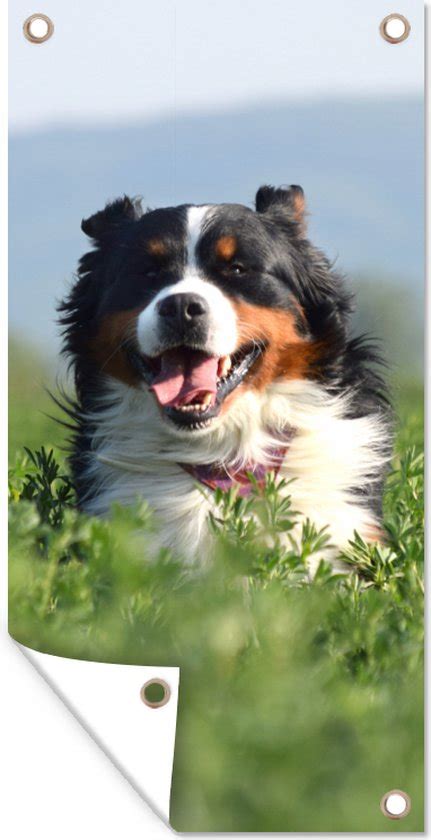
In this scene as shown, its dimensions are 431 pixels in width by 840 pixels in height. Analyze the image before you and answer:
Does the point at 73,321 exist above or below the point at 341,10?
below

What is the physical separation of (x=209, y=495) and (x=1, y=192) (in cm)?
99

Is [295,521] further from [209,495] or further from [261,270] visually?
[261,270]

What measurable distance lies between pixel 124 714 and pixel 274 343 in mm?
984

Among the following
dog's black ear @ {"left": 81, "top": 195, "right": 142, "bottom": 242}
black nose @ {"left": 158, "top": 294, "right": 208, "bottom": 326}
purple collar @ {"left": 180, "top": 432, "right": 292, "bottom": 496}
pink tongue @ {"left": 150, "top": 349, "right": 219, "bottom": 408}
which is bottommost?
purple collar @ {"left": 180, "top": 432, "right": 292, "bottom": 496}

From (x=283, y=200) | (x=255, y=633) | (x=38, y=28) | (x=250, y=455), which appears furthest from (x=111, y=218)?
(x=255, y=633)

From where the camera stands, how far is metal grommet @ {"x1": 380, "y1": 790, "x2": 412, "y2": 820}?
2609 millimetres

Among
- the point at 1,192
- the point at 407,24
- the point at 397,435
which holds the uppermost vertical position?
the point at 407,24

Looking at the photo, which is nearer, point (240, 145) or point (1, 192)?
point (240, 145)

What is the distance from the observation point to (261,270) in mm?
3180

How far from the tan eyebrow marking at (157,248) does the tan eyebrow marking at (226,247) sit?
13cm

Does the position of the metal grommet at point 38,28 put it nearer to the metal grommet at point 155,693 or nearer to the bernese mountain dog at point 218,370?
the bernese mountain dog at point 218,370

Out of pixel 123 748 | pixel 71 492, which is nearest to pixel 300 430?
pixel 71 492

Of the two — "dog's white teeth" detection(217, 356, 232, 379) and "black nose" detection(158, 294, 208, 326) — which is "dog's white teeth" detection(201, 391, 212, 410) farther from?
"black nose" detection(158, 294, 208, 326)

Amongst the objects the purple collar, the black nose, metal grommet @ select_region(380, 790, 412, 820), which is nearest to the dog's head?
the black nose
